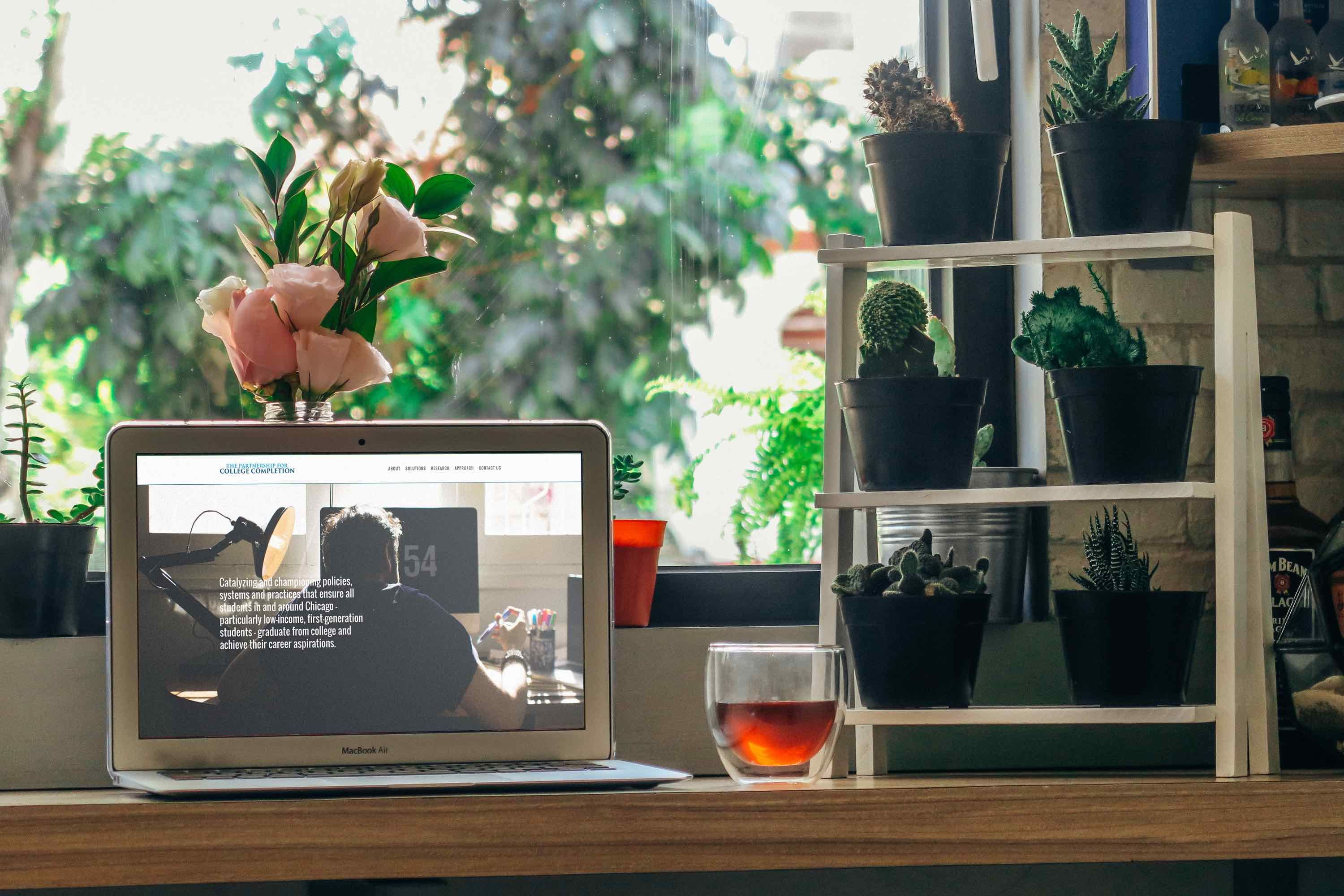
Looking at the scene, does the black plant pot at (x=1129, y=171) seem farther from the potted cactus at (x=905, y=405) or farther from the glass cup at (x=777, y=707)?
the glass cup at (x=777, y=707)

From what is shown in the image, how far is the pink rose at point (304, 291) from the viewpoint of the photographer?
Result: 3.96ft

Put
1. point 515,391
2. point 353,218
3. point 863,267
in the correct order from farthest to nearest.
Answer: point 515,391 < point 353,218 < point 863,267

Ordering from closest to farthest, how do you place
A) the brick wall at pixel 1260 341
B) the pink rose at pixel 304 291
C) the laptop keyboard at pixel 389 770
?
the laptop keyboard at pixel 389 770 → the pink rose at pixel 304 291 → the brick wall at pixel 1260 341

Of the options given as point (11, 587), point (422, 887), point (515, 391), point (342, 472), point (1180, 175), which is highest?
point (1180, 175)

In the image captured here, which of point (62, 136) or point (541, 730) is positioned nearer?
point (541, 730)

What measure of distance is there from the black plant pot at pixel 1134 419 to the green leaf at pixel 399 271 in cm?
61

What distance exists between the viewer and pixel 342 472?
3.93ft

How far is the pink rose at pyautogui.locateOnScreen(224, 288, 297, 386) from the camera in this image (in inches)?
47.5

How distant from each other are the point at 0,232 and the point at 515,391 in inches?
23.5

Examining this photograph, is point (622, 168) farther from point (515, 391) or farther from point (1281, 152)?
point (1281, 152)

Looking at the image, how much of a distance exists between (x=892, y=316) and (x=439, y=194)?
1.54ft

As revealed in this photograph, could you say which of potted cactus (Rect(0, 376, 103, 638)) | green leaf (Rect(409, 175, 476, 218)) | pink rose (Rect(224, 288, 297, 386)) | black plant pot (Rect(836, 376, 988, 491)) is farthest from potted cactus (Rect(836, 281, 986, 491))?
potted cactus (Rect(0, 376, 103, 638))

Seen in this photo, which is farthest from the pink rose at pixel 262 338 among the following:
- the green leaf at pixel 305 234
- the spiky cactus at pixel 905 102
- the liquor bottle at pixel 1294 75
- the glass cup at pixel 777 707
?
the liquor bottle at pixel 1294 75

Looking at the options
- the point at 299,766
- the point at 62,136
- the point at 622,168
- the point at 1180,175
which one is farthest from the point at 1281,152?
the point at 62,136
